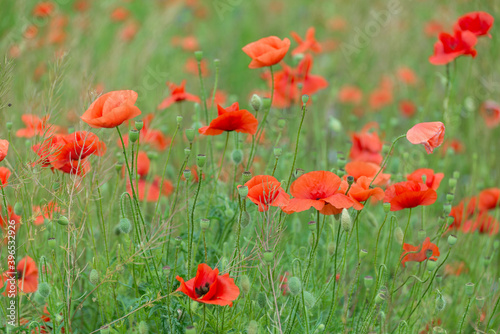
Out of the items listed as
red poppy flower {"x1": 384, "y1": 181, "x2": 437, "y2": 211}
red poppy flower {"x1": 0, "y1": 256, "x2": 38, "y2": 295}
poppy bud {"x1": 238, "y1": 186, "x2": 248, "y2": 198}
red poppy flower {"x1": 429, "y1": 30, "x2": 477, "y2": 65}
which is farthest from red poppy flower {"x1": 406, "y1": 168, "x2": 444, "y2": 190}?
red poppy flower {"x1": 0, "y1": 256, "x2": 38, "y2": 295}

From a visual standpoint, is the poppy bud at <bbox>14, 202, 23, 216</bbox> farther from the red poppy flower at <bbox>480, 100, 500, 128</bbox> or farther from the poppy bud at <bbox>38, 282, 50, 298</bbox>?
the red poppy flower at <bbox>480, 100, 500, 128</bbox>

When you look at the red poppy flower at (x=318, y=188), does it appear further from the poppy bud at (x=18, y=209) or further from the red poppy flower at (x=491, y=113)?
the red poppy flower at (x=491, y=113)

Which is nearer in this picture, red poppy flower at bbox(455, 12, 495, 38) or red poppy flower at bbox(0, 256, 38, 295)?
red poppy flower at bbox(0, 256, 38, 295)

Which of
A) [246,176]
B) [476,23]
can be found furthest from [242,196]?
[476,23]

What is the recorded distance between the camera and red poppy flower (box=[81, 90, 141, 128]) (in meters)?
1.34

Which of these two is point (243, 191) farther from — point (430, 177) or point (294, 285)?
point (430, 177)

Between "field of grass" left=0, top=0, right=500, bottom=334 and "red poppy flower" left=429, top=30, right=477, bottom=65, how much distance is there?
0.01 meters

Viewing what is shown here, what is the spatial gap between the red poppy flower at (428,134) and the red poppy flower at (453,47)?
1.91ft

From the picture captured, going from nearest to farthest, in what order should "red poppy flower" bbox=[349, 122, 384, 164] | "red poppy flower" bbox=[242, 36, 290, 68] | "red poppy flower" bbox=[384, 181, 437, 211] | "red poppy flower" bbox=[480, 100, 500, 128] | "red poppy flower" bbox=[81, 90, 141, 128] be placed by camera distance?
"red poppy flower" bbox=[81, 90, 141, 128], "red poppy flower" bbox=[384, 181, 437, 211], "red poppy flower" bbox=[242, 36, 290, 68], "red poppy flower" bbox=[349, 122, 384, 164], "red poppy flower" bbox=[480, 100, 500, 128]

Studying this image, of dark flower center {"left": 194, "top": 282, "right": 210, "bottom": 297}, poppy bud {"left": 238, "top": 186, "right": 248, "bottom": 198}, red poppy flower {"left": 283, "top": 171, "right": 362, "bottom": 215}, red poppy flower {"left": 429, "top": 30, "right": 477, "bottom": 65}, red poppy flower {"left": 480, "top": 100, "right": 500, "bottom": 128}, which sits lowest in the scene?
red poppy flower {"left": 480, "top": 100, "right": 500, "bottom": 128}

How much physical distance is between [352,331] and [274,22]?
4.01 meters

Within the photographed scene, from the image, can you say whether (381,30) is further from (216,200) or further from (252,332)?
(252,332)

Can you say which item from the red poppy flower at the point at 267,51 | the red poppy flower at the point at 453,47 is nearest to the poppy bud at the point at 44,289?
the red poppy flower at the point at 267,51

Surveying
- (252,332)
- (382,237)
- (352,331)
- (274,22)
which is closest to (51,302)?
(252,332)
